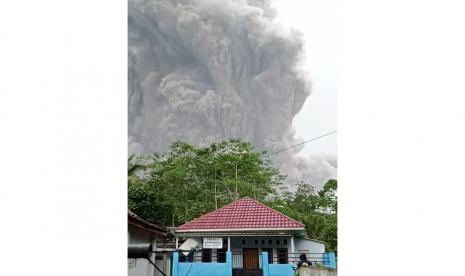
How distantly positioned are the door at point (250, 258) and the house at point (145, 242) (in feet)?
2.49

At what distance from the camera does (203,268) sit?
3393 millimetres

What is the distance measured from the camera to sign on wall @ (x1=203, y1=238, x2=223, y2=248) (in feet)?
11.7

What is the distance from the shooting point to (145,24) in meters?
4.52

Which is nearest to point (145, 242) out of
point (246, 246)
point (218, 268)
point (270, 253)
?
point (218, 268)

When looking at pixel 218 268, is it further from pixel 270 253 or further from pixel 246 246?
pixel 270 253

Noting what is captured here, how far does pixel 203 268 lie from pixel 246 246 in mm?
466

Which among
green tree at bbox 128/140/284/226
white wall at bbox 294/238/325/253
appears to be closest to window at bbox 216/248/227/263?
white wall at bbox 294/238/325/253

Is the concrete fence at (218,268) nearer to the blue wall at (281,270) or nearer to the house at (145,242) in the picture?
the blue wall at (281,270)

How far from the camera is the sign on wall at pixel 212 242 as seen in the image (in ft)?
11.7

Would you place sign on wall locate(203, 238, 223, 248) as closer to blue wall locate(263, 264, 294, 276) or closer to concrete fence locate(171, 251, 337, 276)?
concrete fence locate(171, 251, 337, 276)
